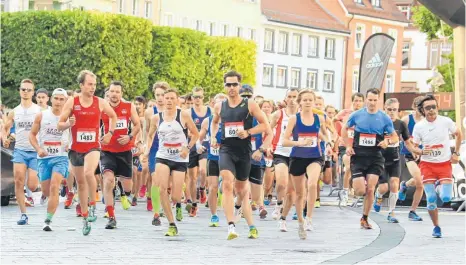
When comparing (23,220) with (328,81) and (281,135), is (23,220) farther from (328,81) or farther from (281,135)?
(328,81)

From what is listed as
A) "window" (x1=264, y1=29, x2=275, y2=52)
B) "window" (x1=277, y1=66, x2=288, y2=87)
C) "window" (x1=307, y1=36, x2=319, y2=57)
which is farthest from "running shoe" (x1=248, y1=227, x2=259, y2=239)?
"window" (x1=307, y1=36, x2=319, y2=57)

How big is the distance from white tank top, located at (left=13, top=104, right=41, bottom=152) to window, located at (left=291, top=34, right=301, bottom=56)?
79.4 m

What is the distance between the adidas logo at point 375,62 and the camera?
32719 millimetres

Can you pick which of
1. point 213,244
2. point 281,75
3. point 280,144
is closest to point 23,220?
point 213,244

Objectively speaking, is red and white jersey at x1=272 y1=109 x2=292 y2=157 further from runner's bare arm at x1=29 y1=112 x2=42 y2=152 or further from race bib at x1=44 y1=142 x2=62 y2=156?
runner's bare arm at x1=29 y1=112 x2=42 y2=152

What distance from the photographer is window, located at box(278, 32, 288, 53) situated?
323ft

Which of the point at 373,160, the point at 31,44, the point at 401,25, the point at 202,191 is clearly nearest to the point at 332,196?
the point at 202,191

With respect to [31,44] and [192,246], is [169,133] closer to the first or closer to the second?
[192,246]

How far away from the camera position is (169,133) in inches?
703

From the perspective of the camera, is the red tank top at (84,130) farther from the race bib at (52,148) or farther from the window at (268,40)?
the window at (268,40)

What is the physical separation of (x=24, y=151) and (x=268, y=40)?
78.0 meters

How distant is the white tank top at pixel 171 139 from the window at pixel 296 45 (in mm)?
82048

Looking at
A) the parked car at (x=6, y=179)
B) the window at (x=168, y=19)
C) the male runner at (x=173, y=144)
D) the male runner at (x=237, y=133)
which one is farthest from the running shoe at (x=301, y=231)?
the window at (x=168, y=19)

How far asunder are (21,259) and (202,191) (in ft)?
39.9
